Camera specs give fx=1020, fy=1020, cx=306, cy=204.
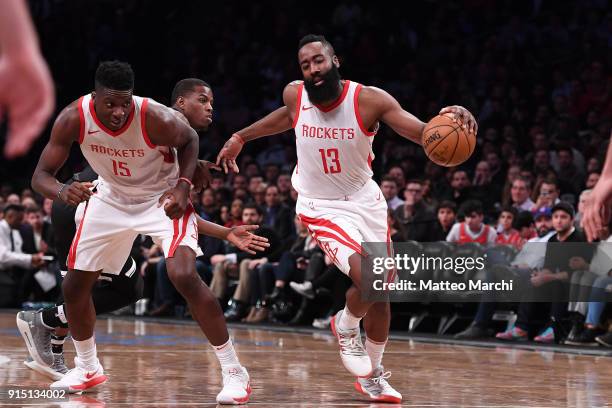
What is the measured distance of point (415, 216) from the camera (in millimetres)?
9547

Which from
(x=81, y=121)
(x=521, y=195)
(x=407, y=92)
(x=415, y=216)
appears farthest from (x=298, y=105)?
(x=407, y=92)

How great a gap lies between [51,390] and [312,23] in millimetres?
11520

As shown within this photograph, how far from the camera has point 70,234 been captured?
5.57 metres

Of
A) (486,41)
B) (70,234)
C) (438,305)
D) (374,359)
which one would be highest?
(486,41)

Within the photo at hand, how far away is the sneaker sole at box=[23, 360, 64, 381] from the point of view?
531 centimetres

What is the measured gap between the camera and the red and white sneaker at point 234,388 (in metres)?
4.49

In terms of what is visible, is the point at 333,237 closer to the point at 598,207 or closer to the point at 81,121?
the point at 81,121

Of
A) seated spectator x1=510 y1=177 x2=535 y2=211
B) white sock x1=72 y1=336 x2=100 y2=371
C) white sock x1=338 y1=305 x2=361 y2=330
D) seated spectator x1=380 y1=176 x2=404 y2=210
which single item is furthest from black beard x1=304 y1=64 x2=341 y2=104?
seated spectator x1=380 y1=176 x2=404 y2=210

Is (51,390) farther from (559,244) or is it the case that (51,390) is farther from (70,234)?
(559,244)

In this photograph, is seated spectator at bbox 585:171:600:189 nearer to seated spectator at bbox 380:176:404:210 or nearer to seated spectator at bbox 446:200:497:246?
seated spectator at bbox 446:200:497:246

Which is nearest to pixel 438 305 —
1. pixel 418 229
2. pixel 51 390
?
pixel 418 229

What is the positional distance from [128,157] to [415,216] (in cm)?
527

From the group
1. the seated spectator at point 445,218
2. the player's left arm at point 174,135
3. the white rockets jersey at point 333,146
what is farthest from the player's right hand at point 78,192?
the seated spectator at point 445,218

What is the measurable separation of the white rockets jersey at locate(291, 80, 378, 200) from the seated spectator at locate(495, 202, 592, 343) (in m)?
3.50
